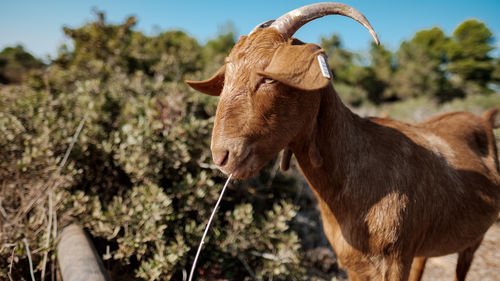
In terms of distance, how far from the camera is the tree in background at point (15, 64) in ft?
57.4

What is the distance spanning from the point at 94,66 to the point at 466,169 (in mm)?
6846

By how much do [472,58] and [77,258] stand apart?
49.7 meters

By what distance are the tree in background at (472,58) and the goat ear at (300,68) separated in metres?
43.8

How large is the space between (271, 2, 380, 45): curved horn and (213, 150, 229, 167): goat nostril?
715 mm

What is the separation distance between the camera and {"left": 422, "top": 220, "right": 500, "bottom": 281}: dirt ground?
3824 millimetres

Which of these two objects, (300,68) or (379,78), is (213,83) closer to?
(300,68)

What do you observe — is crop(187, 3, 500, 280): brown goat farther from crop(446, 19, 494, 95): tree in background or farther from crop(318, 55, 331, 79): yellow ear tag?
crop(446, 19, 494, 95): tree in background

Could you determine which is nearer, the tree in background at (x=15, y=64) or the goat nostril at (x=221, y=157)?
the goat nostril at (x=221, y=157)

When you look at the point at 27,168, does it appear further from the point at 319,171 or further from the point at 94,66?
the point at 94,66

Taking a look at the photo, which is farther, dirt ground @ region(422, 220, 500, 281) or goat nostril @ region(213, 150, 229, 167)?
dirt ground @ region(422, 220, 500, 281)

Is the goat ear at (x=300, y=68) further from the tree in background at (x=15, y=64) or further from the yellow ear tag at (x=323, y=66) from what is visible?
the tree in background at (x=15, y=64)

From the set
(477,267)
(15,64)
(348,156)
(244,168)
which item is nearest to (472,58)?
(477,267)

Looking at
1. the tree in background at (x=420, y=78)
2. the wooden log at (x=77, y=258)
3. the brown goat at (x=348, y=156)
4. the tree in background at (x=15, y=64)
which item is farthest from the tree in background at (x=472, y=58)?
the tree in background at (x=15, y=64)

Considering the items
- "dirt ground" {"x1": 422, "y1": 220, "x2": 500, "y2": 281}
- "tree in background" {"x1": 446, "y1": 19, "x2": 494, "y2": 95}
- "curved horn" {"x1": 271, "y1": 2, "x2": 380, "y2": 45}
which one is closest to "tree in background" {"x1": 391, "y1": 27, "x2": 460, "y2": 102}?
"tree in background" {"x1": 446, "y1": 19, "x2": 494, "y2": 95}
